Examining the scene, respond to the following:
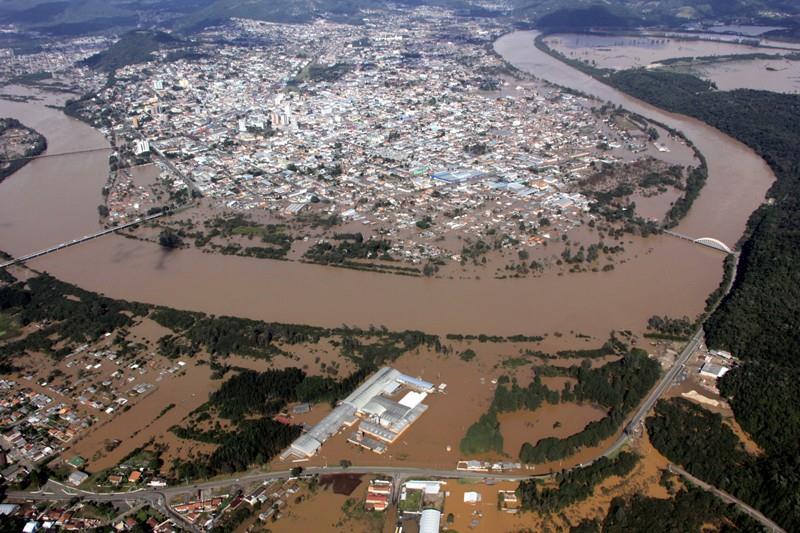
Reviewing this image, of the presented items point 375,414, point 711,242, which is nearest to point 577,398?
point 375,414

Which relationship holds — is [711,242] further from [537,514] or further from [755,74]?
[755,74]

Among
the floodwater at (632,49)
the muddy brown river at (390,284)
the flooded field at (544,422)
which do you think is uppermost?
the floodwater at (632,49)

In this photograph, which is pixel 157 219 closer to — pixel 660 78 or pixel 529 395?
pixel 529 395

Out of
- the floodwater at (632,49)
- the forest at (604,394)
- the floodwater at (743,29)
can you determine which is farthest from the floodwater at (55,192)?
the floodwater at (743,29)

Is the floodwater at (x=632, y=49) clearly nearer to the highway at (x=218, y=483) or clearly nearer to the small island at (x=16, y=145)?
the small island at (x=16, y=145)

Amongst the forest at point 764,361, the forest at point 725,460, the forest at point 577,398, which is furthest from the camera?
the forest at point 577,398

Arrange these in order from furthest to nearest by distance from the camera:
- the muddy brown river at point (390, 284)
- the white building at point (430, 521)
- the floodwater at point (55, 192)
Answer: the floodwater at point (55, 192), the muddy brown river at point (390, 284), the white building at point (430, 521)
